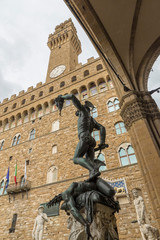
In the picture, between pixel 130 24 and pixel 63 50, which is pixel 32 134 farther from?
pixel 63 50

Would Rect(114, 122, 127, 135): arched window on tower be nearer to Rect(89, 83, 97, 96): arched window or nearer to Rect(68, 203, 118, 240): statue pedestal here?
Rect(89, 83, 97, 96): arched window

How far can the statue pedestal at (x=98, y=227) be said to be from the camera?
1.80m

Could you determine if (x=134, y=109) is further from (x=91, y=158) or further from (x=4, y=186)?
(x=4, y=186)

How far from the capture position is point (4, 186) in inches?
535

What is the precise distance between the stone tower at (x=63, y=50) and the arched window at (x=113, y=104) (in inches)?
308

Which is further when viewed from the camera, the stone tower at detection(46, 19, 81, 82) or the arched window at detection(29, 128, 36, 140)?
the stone tower at detection(46, 19, 81, 82)

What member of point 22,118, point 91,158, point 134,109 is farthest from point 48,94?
point 91,158

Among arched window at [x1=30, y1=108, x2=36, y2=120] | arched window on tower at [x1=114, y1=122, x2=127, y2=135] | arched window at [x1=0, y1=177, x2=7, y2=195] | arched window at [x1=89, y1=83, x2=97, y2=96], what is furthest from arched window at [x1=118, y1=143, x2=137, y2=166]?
arched window at [x1=30, y1=108, x2=36, y2=120]

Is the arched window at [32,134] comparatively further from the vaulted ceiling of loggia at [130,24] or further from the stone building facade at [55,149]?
the vaulted ceiling of loggia at [130,24]

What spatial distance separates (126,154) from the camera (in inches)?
424

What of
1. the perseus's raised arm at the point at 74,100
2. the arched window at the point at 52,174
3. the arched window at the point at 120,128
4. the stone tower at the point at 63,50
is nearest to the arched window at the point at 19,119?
the stone tower at the point at 63,50

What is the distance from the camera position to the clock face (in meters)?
20.1

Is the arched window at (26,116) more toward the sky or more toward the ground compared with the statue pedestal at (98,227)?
more toward the sky

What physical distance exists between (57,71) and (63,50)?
4.73 metres
